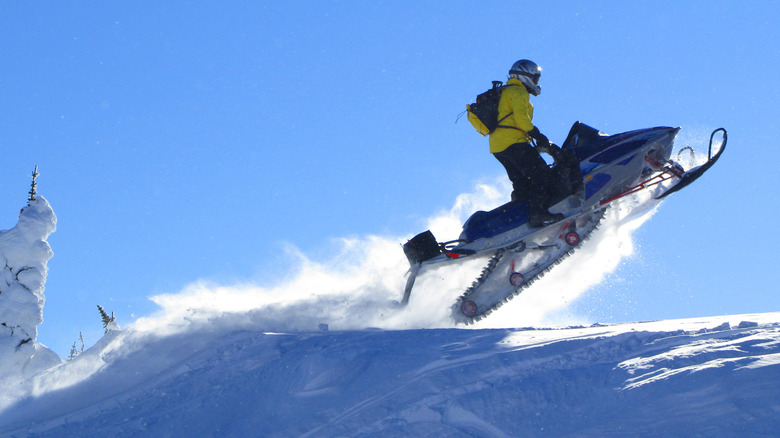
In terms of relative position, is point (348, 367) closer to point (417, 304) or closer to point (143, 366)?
point (143, 366)

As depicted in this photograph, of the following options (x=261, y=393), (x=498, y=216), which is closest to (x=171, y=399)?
(x=261, y=393)

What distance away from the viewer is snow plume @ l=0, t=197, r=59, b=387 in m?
11.5

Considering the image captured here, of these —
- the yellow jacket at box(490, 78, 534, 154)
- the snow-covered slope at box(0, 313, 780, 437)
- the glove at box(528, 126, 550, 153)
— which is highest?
the yellow jacket at box(490, 78, 534, 154)

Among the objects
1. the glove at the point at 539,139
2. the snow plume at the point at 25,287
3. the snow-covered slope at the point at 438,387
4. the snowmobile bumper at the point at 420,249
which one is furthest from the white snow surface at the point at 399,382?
the snow plume at the point at 25,287

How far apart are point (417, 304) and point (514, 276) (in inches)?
48.9

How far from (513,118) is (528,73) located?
544mm

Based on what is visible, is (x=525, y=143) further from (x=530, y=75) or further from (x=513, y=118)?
(x=530, y=75)

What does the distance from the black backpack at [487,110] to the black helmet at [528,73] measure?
0.21 meters

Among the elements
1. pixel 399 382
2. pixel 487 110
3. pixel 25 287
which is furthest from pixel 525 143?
pixel 25 287

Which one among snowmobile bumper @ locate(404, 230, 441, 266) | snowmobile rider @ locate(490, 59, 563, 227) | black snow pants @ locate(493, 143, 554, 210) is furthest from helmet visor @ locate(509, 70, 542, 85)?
snowmobile bumper @ locate(404, 230, 441, 266)

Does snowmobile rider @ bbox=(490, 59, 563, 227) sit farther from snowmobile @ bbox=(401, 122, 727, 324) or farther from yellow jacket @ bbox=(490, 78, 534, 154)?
snowmobile @ bbox=(401, 122, 727, 324)

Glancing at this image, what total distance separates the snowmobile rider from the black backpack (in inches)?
2.3

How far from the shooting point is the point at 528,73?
25.6ft

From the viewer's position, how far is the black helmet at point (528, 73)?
25.7 ft
